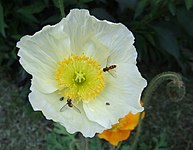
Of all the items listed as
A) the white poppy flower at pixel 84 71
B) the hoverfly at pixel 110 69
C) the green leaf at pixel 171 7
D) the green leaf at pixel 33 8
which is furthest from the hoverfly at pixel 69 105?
the green leaf at pixel 33 8


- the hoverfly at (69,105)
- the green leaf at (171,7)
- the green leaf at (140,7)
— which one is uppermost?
the hoverfly at (69,105)

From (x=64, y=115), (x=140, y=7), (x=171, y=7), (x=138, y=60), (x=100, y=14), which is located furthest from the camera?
(x=138, y=60)

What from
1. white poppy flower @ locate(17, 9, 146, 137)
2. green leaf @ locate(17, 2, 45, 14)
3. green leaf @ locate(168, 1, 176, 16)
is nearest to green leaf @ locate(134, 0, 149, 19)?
green leaf @ locate(168, 1, 176, 16)

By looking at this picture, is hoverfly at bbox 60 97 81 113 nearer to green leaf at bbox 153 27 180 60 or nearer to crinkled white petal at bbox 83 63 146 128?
crinkled white petal at bbox 83 63 146 128

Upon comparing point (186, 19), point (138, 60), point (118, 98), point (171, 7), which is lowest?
point (138, 60)

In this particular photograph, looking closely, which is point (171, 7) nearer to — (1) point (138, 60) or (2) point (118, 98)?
(1) point (138, 60)

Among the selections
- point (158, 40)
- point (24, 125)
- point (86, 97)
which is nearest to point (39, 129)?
point (24, 125)

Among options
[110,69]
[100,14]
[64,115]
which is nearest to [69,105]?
[64,115]

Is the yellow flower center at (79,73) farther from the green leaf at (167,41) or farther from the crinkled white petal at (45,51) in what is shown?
the green leaf at (167,41)
